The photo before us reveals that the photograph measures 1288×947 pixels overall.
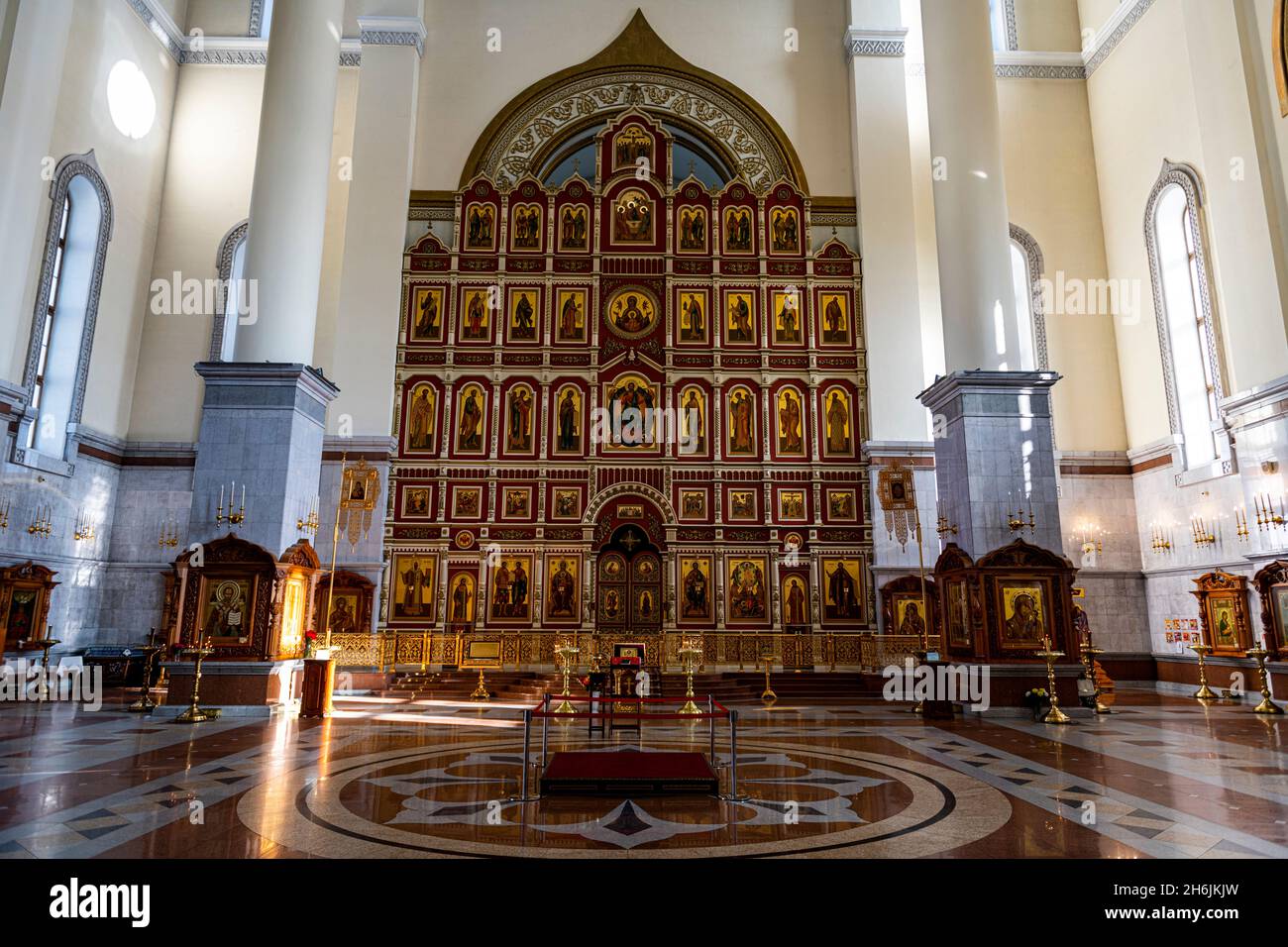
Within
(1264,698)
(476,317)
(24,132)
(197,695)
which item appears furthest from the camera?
(476,317)

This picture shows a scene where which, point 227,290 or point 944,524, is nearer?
point 944,524

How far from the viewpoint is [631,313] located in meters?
20.2

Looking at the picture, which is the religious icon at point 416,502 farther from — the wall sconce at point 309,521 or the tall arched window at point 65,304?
the tall arched window at point 65,304

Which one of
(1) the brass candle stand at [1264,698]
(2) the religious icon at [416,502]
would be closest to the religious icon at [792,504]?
(2) the religious icon at [416,502]

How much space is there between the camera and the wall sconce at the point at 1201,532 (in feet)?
50.4

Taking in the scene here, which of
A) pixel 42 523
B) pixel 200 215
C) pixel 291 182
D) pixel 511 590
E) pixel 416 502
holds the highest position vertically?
pixel 200 215

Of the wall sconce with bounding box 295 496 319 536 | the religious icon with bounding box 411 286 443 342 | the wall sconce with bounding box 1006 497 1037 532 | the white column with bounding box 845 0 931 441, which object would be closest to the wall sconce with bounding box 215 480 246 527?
the wall sconce with bounding box 295 496 319 536

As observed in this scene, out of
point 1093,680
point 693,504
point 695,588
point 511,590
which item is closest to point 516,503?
point 511,590

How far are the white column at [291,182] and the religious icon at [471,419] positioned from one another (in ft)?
21.9

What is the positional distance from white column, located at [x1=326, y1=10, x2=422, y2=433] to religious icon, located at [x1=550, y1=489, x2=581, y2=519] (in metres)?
4.51

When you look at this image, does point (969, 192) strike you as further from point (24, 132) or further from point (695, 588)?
point (24, 132)

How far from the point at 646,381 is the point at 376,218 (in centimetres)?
803
